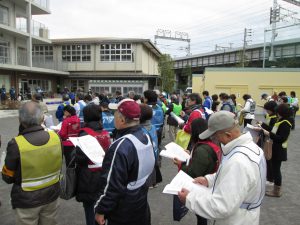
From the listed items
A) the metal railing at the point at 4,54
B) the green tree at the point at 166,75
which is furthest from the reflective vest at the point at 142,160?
the green tree at the point at 166,75

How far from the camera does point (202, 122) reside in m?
3.51

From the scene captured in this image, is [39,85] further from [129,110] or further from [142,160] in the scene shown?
[142,160]

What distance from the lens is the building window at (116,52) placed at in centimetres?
3615

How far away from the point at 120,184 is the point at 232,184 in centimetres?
96

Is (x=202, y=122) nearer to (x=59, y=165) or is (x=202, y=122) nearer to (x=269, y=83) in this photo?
(x=59, y=165)

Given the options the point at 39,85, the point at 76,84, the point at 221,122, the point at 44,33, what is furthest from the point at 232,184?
the point at 76,84

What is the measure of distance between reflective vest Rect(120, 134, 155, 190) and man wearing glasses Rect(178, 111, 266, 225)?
1.56ft

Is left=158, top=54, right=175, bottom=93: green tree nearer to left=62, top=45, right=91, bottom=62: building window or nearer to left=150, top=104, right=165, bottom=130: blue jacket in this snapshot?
left=62, top=45, right=91, bottom=62: building window

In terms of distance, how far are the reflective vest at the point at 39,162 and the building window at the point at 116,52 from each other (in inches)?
1334

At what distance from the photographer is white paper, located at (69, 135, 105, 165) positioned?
313 cm

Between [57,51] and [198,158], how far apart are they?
125 feet

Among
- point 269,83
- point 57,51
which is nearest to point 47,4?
point 57,51

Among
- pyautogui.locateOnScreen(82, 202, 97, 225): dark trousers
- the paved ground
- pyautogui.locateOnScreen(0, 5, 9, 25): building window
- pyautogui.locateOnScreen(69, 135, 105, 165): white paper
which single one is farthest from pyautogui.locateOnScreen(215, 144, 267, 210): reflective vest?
pyautogui.locateOnScreen(0, 5, 9, 25): building window

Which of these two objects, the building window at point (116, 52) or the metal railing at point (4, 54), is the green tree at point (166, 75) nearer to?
the building window at point (116, 52)
